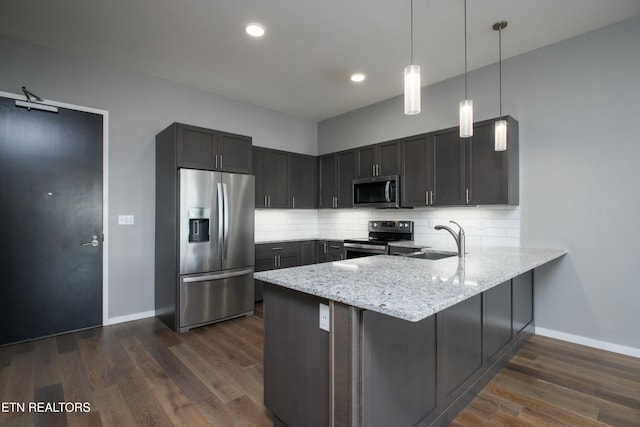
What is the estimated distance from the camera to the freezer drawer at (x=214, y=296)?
3.31 meters

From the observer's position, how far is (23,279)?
3.00 meters

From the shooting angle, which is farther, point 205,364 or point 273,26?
point 273,26

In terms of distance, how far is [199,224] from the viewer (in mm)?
3438

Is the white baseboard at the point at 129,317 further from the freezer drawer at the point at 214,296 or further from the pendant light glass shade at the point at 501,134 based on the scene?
the pendant light glass shade at the point at 501,134

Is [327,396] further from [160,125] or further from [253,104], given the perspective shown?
[253,104]

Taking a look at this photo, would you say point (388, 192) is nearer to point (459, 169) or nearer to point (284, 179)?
point (459, 169)

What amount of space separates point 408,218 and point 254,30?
115 inches

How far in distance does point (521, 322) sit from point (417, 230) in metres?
1.63

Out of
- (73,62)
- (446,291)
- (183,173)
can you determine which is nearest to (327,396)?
(446,291)

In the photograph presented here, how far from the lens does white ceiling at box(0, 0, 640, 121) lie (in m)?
2.52

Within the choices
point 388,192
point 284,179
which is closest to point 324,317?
point 388,192

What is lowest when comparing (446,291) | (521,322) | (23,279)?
(521,322)

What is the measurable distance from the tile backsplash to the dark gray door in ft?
6.87

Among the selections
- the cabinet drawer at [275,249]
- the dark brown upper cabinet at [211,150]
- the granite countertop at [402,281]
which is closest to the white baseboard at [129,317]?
the cabinet drawer at [275,249]
